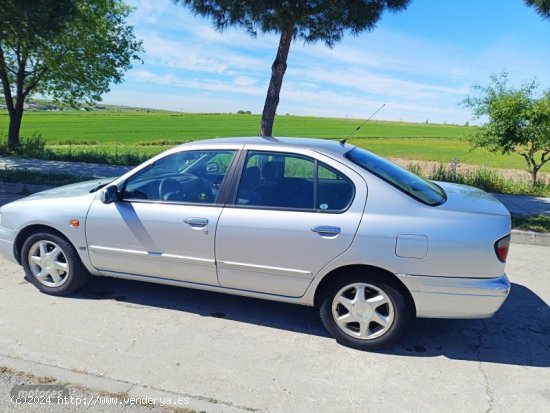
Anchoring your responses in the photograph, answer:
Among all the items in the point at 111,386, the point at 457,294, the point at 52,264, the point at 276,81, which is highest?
the point at 276,81

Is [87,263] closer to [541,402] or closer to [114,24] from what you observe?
[541,402]

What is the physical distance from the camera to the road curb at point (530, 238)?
666 cm

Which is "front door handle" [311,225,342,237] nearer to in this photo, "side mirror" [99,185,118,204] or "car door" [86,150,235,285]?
"car door" [86,150,235,285]

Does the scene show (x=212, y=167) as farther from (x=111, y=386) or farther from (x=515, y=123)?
(x=515, y=123)

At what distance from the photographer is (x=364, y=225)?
3297 millimetres

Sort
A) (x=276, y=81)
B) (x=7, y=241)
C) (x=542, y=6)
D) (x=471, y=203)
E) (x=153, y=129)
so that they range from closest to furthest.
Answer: (x=471, y=203) → (x=7, y=241) → (x=542, y=6) → (x=276, y=81) → (x=153, y=129)

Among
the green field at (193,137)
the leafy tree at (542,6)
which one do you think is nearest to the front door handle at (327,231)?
the leafy tree at (542,6)

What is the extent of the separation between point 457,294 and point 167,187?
8.35ft

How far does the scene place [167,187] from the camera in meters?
3.94

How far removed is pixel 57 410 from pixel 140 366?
23.5 inches

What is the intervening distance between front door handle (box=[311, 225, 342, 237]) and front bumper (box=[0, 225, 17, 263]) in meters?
2.98

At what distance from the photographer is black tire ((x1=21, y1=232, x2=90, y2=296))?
13.6ft

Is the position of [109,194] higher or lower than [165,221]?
higher

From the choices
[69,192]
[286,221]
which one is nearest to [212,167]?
[286,221]
